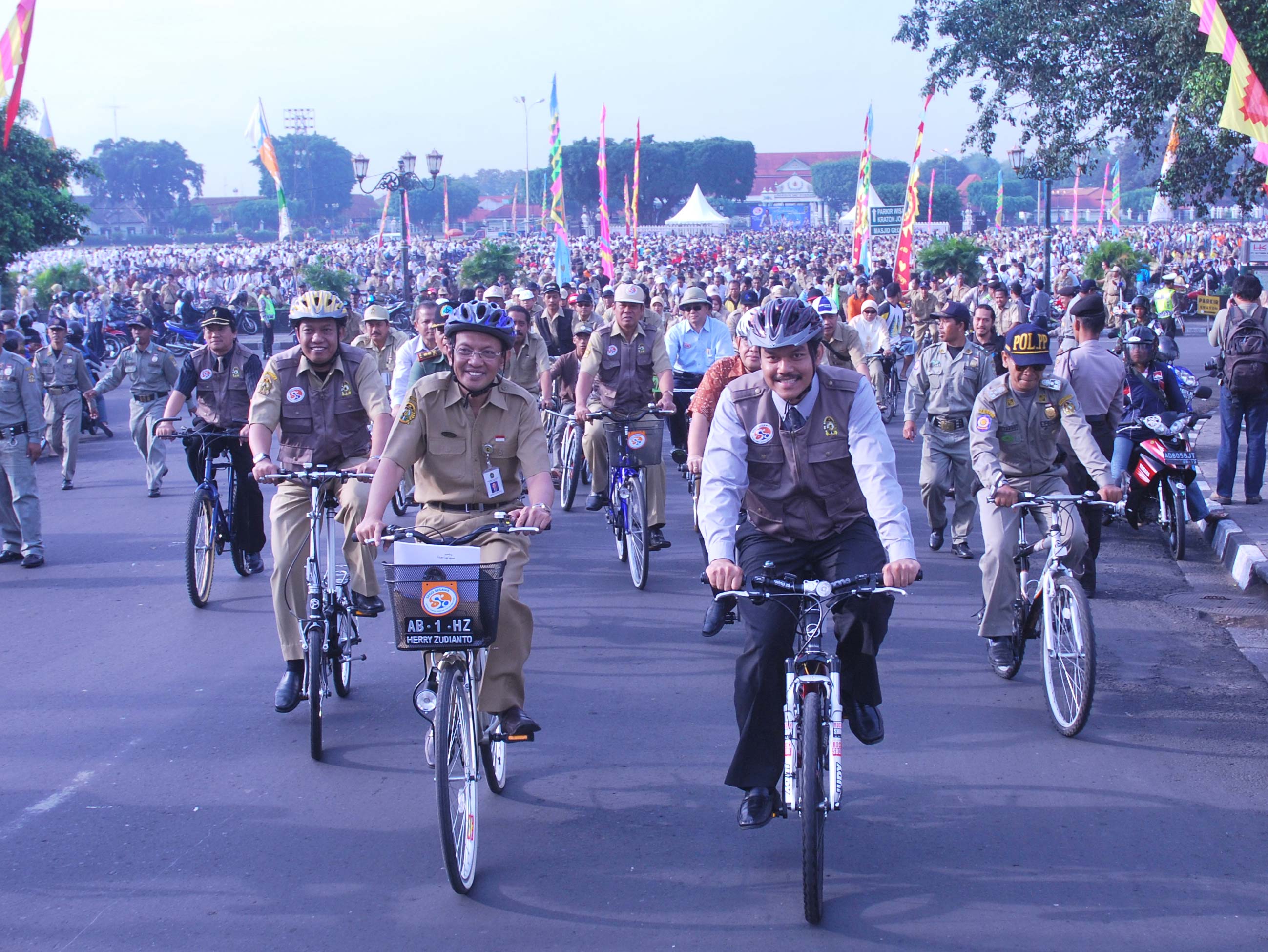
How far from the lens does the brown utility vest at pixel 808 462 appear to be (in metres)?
4.39

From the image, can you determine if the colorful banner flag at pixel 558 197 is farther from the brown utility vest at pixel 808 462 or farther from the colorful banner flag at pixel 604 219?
the brown utility vest at pixel 808 462

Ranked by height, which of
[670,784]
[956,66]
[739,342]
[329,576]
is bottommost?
[670,784]

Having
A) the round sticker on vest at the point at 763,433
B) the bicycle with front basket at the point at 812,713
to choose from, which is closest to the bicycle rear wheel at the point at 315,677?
the bicycle with front basket at the point at 812,713

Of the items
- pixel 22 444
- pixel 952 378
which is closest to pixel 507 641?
pixel 952 378

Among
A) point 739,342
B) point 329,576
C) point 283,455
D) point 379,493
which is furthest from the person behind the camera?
point 739,342

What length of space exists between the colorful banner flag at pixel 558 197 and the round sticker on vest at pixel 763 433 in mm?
20413

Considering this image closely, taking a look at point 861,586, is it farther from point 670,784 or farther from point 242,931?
point 242,931

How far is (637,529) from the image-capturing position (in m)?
8.52

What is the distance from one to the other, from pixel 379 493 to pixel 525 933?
66.5 inches

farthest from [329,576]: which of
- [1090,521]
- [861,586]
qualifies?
[1090,521]

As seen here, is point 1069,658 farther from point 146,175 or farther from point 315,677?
point 146,175

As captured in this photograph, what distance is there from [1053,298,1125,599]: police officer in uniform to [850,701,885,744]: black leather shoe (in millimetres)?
4463

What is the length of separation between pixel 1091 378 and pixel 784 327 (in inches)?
202

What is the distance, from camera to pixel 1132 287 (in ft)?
109
